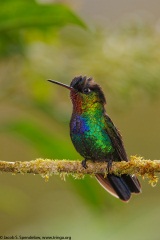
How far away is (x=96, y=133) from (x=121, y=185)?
0.21m

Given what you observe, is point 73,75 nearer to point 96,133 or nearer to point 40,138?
point 40,138

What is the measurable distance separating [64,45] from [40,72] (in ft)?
1.68

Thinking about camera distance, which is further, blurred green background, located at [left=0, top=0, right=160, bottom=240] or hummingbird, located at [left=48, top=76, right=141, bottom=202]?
blurred green background, located at [left=0, top=0, right=160, bottom=240]

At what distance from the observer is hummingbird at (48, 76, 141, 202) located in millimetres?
2182

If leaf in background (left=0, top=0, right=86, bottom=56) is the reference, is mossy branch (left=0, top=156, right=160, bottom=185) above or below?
below

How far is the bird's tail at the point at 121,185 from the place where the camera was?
6.94 ft

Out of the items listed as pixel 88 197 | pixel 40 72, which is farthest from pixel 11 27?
pixel 88 197

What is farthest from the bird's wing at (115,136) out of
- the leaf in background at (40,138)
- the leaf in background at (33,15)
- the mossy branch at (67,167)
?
the leaf in background at (40,138)

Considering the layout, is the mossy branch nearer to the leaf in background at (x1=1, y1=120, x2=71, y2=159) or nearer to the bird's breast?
the bird's breast

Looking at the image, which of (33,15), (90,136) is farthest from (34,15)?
(90,136)

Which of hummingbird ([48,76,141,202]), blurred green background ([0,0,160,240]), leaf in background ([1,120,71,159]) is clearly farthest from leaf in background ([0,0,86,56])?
leaf in background ([1,120,71,159])

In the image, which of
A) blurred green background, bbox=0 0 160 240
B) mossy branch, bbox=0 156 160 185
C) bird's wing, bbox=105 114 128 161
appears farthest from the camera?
blurred green background, bbox=0 0 160 240

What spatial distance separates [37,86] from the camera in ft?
11.3

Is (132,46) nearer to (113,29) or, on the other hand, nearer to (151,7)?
(113,29)
